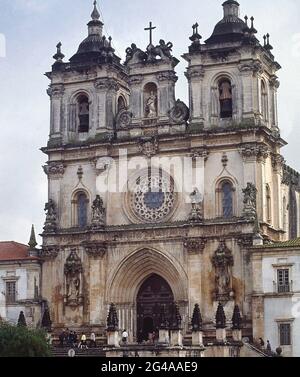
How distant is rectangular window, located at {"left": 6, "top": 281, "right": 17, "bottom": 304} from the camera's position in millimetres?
48875

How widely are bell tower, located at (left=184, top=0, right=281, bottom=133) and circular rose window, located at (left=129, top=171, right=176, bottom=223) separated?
3.63 metres

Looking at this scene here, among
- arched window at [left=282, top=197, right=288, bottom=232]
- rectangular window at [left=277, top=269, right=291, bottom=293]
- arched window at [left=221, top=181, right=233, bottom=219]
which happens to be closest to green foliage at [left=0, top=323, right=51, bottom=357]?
rectangular window at [left=277, top=269, right=291, bottom=293]

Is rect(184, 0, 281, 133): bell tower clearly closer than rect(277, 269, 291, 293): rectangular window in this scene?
No

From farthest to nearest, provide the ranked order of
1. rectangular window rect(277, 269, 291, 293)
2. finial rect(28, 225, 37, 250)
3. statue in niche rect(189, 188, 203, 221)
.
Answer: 1. finial rect(28, 225, 37, 250)
2. statue in niche rect(189, 188, 203, 221)
3. rectangular window rect(277, 269, 291, 293)

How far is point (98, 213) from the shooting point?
48.2 metres

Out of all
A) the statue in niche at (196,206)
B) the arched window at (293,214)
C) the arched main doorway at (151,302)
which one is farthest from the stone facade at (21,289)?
the arched window at (293,214)

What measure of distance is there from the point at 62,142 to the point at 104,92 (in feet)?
12.3

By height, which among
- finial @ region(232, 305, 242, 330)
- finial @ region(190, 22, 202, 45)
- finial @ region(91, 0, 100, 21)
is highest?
finial @ region(91, 0, 100, 21)

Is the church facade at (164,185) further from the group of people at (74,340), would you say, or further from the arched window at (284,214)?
the group of people at (74,340)

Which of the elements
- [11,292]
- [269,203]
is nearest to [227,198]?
Answer: [269,203]

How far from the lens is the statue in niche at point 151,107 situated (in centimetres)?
4894

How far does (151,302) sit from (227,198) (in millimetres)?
7162

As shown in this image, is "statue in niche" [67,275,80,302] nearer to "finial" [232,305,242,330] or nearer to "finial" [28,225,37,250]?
"finial" [28,225,37,250]
